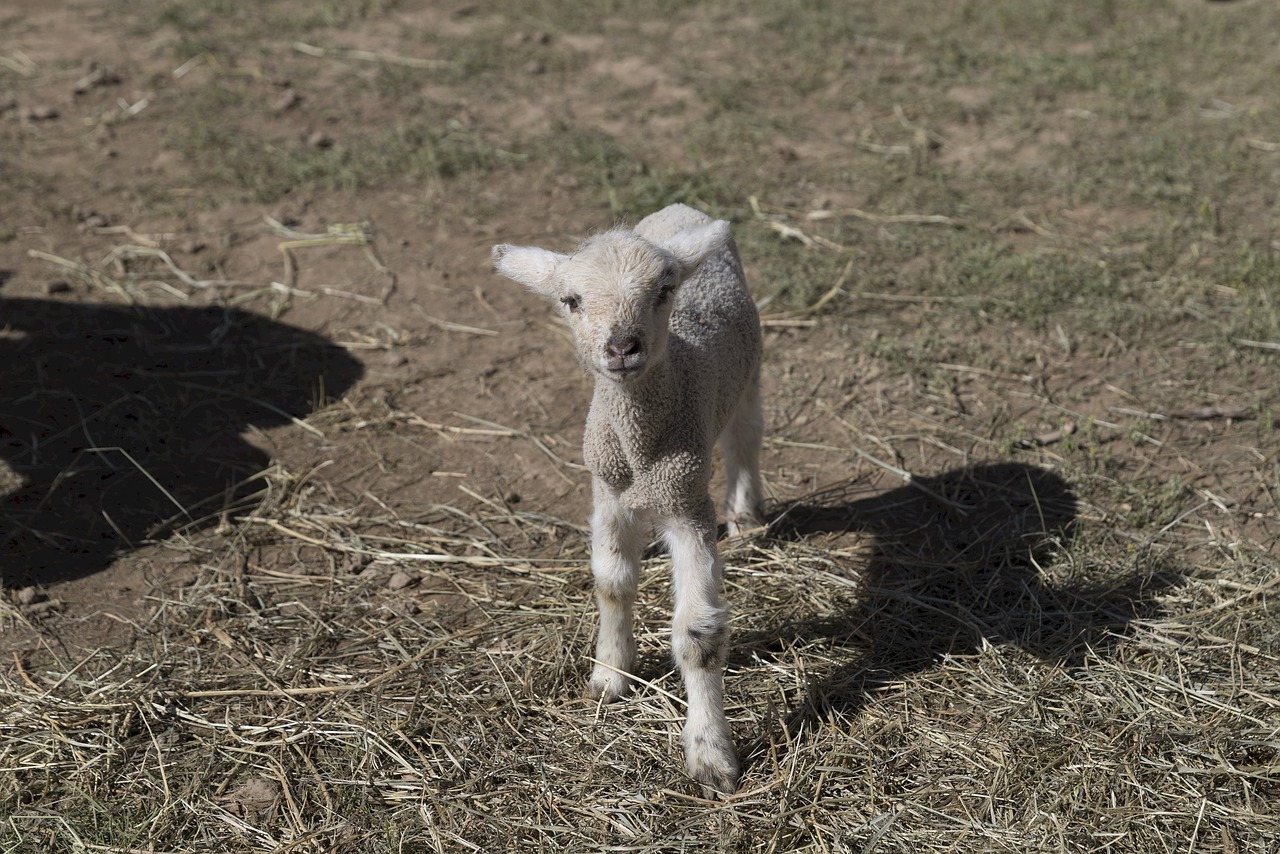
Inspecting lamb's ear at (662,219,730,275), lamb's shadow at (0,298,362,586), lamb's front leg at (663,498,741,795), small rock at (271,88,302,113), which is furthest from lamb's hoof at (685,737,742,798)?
small rock at (271,88,302,113)

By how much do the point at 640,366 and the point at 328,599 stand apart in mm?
2211

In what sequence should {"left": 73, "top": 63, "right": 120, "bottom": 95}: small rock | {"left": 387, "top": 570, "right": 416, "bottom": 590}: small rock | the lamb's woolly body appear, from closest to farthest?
the lamb's woolly body < {"left": 387, "top": 570, "right": 416, "bottom": 590}: small rock < {"left": 73, "top": 63, "right": 120, "bottom": 95}: small rock

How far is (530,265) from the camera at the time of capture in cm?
419

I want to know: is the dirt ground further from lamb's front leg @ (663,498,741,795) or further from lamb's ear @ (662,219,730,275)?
lamb's ear @ (662,219,730,275)

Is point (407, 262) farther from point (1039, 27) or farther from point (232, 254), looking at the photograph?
point (1039, 27)

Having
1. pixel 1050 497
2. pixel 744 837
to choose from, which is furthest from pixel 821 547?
pixel 744 837

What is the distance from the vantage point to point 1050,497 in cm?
574

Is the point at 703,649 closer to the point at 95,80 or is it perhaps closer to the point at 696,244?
the point at 696,244

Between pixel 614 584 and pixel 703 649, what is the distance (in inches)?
18.9

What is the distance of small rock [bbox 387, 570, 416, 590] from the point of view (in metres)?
5.37

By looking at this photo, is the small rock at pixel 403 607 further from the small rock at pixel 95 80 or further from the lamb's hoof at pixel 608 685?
the small rock at pixel 95 80

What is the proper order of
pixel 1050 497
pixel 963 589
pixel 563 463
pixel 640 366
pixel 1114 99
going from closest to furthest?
1. pixel 640 366
2. pixel 963 589
3. pixel 1050 497
4. pixel 563 463
5. pixel 1114 99

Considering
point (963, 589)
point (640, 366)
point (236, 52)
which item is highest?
point (640, 366)

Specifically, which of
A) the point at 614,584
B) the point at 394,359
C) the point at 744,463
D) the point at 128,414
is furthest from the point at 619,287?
the point at 128,414
